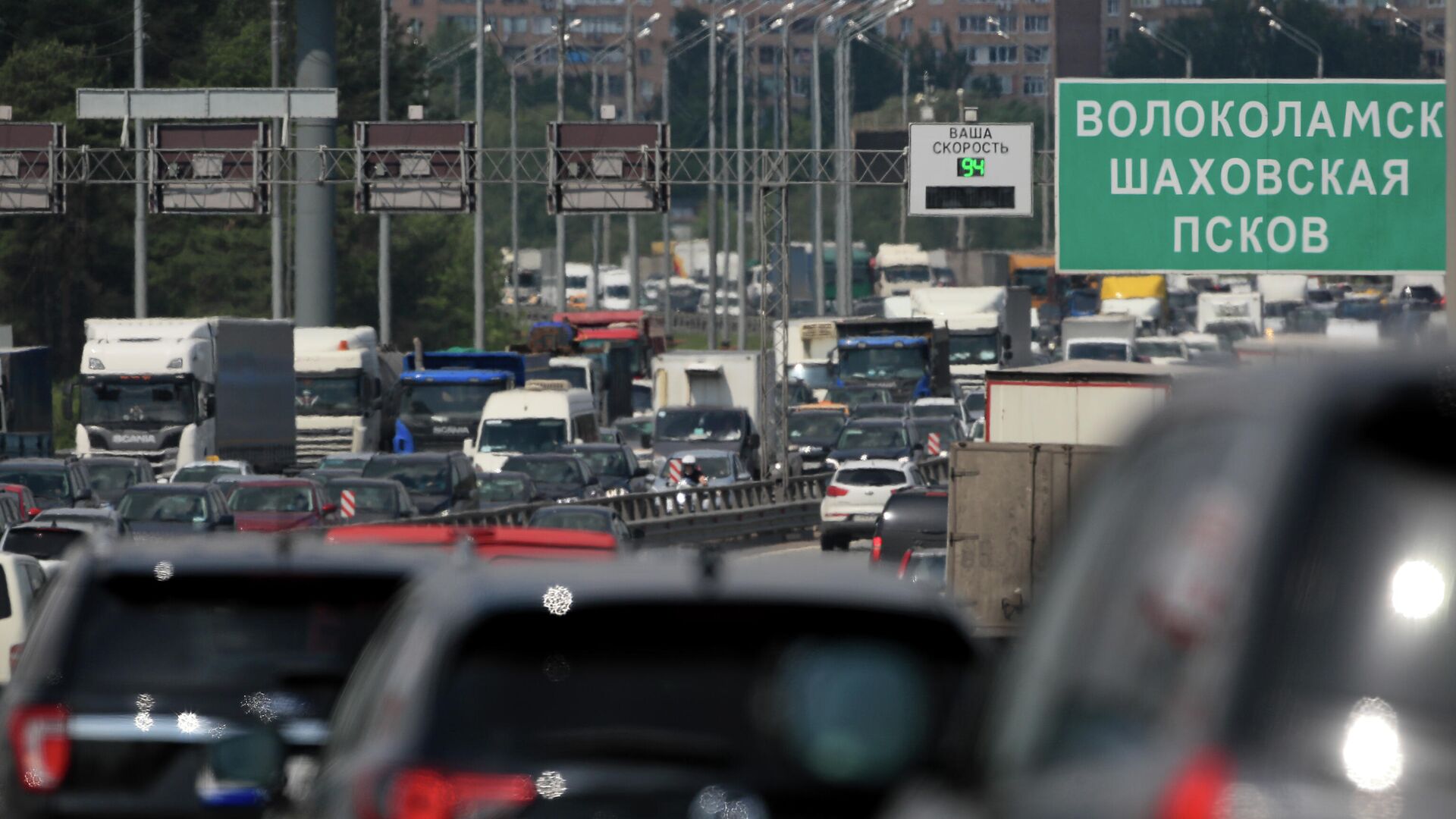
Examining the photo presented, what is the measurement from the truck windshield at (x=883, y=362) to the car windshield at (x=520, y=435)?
1704 cm

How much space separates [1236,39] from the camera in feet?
501

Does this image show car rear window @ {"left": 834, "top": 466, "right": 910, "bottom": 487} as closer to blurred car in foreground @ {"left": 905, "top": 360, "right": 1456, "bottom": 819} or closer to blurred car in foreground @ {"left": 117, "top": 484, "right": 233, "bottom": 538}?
blurred car in foreground @ {"left": 117, "top": 484, "right": 233, "bottom": 538}

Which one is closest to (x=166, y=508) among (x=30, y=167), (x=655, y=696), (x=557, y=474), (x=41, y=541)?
(x=41, y=541)

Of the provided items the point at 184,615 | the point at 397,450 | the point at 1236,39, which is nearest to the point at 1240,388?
the point at 184,615

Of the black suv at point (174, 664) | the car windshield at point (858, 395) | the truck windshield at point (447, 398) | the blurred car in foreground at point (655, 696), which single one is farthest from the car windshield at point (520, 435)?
the blurred car in foreground at point (655, 696)

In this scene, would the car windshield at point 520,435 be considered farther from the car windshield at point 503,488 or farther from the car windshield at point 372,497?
the car windshield at point 372,497

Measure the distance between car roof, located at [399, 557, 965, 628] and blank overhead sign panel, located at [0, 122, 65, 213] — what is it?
45.9m

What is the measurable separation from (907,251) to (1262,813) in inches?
4733

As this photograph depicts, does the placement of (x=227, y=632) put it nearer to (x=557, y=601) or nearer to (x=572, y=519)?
(x=557, y=601)

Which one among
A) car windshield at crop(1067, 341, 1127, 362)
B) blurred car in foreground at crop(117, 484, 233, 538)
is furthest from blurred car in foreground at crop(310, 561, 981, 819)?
car windshield at crop(1067, 341, 1127, 362)

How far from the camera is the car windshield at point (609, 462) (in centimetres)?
4344

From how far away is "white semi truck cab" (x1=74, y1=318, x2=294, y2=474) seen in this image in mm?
45500

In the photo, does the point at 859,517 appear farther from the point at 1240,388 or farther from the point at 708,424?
the point at 1240,388

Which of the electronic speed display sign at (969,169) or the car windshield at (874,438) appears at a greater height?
the electronic speed display sign at (969,169)
